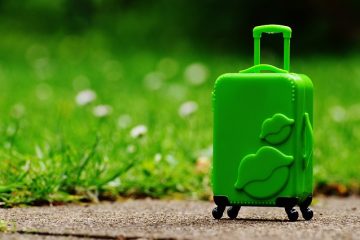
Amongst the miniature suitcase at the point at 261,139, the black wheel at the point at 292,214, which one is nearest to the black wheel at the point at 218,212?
the miniature suitcase at the point at 261,139

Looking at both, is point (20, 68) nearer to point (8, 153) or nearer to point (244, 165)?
point (8, 153)

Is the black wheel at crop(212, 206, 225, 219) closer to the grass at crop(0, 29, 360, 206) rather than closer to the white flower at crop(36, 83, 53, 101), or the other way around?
the grass at crop(0, 29, 360, 206)

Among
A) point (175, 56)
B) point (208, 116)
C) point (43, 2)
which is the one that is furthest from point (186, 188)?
point (43, 2)

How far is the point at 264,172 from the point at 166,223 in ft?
1.29

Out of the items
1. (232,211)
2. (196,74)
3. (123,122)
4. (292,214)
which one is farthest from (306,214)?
(196,74)

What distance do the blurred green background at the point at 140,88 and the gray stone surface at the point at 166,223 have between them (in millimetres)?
302

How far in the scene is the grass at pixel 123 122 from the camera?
406 centimetres

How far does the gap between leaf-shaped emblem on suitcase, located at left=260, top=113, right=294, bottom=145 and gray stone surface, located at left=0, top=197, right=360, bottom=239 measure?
0.30 metres

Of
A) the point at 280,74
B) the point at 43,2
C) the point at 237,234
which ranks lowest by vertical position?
the point at 237,234

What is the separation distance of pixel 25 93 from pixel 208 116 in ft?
6.46

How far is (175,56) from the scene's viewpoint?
1066 centimetres

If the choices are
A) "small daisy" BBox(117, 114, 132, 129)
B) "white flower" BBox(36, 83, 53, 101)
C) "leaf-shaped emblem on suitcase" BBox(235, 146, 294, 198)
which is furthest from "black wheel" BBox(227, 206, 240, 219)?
"white flower" BBox(36, 83, 53, 101)

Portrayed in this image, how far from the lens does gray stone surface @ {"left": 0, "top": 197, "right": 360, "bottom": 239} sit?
2.79 m

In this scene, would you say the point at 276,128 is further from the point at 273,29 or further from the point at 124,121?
the point at 124,121
